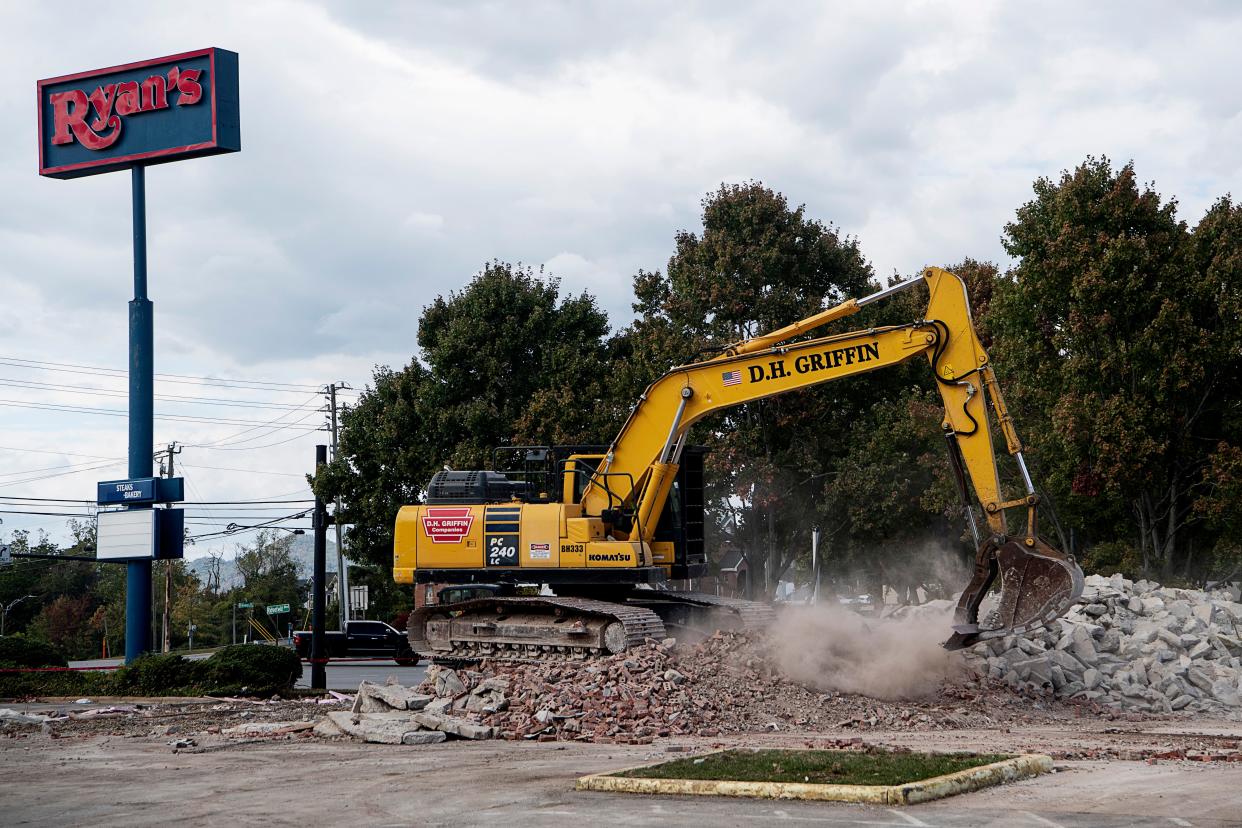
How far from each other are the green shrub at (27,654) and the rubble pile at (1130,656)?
19377mm

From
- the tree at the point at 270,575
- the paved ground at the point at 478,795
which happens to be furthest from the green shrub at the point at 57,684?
the tree at the point at 270,575

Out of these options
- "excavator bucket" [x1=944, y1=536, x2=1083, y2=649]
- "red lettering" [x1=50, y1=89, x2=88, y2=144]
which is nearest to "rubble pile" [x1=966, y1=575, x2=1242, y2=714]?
"excavator bucket" [x1=944, y1=536, x2=1083, y2=649]

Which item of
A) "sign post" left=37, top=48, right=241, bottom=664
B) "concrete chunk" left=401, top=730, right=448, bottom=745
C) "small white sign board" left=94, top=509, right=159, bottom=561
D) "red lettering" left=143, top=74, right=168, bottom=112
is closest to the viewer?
"concrete chunk" left=401, top=730, right=448, bottom=745

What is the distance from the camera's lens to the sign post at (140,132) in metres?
30.1

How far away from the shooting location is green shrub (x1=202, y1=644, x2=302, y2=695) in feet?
79.9

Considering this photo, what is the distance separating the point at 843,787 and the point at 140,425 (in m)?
24.2

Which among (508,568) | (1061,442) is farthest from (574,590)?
(1061,442)

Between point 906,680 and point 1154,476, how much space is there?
16.9m

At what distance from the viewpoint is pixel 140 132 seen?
103ft

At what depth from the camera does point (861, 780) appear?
34.0ft

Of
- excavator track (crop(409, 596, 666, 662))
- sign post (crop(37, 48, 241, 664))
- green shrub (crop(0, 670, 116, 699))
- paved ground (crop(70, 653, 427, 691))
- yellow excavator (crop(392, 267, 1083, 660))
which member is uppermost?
sign post (crop(37, 48, 241, 664))

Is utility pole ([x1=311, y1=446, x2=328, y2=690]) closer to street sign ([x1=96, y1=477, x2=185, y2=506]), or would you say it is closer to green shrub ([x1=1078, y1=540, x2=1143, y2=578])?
street sign ([x1=96, y1=477, x2=185, y2=506])

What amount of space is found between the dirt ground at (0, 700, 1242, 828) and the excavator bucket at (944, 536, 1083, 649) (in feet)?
4.73

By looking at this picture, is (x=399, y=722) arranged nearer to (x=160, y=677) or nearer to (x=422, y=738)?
(x=422, y=738)
